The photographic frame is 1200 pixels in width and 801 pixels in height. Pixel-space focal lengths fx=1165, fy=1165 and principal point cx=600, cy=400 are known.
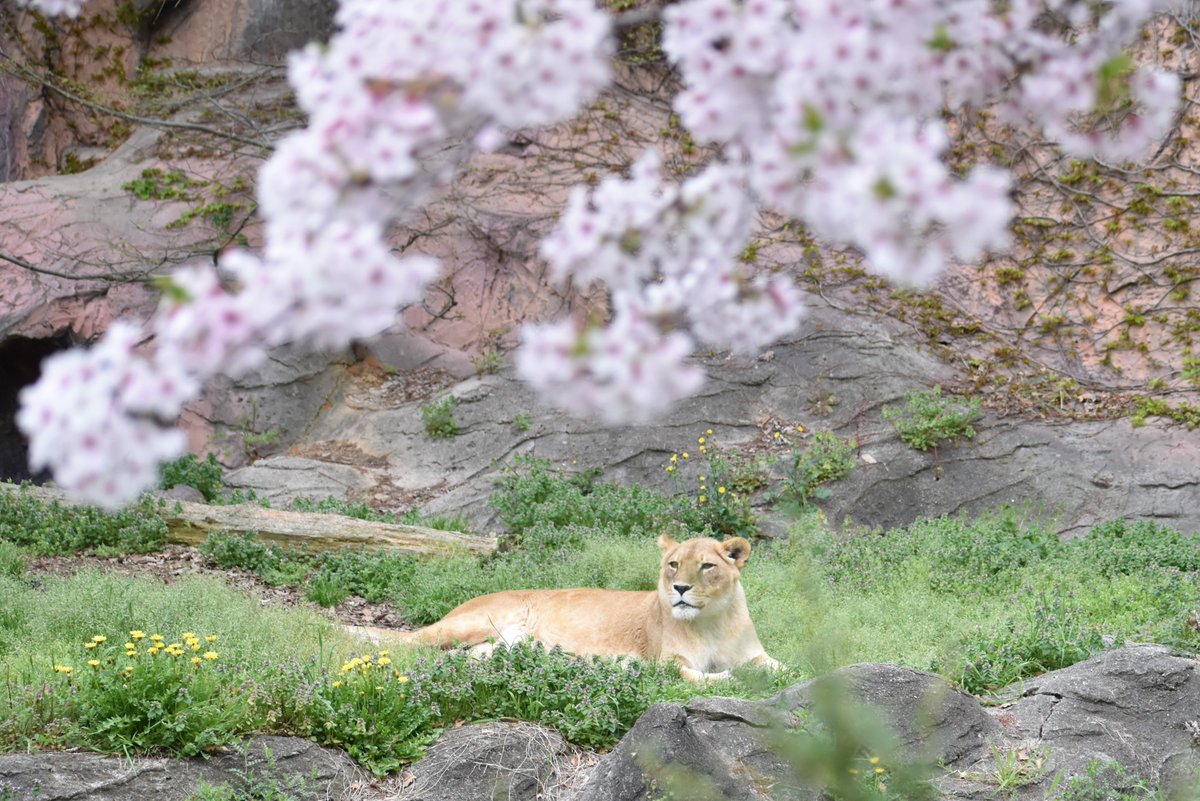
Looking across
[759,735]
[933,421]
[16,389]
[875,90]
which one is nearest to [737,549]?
[759,735]

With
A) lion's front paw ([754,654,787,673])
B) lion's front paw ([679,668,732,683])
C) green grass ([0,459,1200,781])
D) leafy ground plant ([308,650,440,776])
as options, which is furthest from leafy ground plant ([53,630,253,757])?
lion's front paw ([754,654,787,673])

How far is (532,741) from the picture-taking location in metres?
6.19

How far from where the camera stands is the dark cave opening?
15.7 meters

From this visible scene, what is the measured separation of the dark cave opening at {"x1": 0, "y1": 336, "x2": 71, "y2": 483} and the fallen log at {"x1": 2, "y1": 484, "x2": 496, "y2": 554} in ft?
16.4

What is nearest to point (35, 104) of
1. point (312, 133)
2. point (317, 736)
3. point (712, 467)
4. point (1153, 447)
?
point (712, 467)

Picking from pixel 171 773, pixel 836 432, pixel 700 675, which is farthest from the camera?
pixel 836 432

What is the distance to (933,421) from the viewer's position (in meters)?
12.9

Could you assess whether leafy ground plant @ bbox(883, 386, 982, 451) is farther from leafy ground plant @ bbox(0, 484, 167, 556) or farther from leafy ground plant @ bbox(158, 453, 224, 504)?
leafy ground plant @ bbox(0, 484, 167, 556)

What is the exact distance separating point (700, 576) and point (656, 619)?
0.56 meters

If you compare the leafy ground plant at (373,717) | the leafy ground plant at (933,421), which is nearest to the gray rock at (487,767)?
the leafy ground plant at (373,717)

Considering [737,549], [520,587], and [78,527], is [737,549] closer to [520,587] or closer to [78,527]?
[520,587]

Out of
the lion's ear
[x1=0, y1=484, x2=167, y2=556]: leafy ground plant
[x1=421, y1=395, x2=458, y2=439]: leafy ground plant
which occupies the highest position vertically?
[x1=421, y1=395, x2=458, y2=439]: leafy ground plant

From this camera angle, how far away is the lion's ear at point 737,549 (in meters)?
8.26

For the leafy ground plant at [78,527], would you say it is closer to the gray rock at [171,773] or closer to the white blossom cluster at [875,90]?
the gray rock at [171,773]
